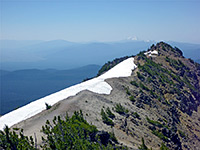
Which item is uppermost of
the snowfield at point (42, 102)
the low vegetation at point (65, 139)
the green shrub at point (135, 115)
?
the low vegetation at point (65, 139)

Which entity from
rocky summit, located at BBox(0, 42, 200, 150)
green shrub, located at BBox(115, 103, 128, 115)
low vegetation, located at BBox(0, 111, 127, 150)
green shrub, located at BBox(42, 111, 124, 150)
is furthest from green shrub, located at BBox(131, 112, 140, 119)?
green shrub, located at BBox(42, 111, 124, 150)

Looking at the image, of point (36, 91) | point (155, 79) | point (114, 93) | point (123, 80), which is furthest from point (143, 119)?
point (36, 91)

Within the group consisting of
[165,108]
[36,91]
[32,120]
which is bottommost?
[36,91]

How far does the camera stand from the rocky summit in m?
19.8

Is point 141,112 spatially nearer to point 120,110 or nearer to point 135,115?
point 135,115

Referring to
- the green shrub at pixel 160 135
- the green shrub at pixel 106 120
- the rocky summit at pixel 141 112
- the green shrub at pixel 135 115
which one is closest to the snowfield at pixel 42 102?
the rocky summit at pixel 141 112

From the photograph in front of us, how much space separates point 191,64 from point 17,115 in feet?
173

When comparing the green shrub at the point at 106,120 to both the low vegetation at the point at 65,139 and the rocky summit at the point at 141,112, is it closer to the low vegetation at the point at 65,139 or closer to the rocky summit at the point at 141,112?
the rocky summit at the point at 141,112

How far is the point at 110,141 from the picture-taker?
16.6m

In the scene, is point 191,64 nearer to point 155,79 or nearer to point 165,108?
point 155,79

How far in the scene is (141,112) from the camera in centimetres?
2723

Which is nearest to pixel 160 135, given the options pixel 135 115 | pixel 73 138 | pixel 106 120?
pixel 135 115

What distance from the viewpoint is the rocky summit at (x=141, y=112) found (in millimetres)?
19766

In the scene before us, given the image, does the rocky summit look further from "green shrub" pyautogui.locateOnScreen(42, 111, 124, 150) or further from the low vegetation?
"green shrub" pyautogui.locateOnScreen(42, 111, 124, 150)
